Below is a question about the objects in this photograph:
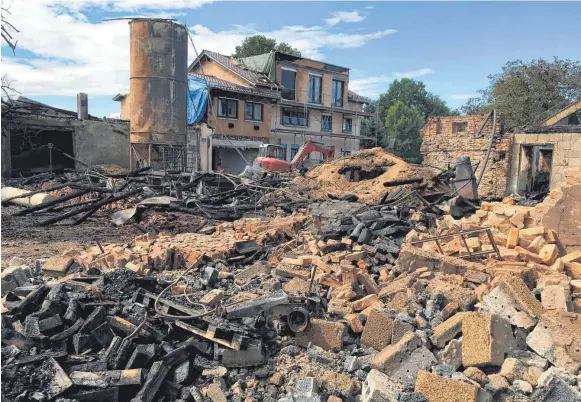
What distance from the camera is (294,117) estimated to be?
107ft

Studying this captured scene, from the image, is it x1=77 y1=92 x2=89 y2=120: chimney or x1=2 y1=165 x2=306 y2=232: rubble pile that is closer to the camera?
x1=2 y1=165 x2=306 y2=232: rubble pile

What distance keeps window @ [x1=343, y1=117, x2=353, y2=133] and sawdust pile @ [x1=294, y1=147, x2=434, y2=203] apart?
19.5 m

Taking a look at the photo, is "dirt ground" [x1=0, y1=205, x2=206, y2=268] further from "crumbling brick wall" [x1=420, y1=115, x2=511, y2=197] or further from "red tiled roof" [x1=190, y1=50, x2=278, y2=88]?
"red tiled roof" [x1=190, y1=50, x2=278, y2=88]

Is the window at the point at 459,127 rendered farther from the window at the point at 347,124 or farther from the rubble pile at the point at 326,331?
the window at the point at 347,124

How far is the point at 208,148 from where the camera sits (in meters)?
24.6

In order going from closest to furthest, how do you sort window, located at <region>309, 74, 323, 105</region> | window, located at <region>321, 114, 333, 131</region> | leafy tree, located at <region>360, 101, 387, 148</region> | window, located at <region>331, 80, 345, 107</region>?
window, located at <region>309, 74, 323, 105</region>, window, located at <region>321, 114, 333, 131</region>, window, located at <region>331, 80, 345, 107</region>, leafy tree, located at <region>360, 101, 387, 148</region>

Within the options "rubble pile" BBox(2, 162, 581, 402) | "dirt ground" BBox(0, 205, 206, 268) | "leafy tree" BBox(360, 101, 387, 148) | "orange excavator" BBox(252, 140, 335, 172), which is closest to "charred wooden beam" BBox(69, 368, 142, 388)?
"rubble pile" BBox(2, 162, 581, 402)

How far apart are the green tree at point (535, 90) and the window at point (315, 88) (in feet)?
38.5

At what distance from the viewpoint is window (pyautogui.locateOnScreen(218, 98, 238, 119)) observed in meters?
27.6

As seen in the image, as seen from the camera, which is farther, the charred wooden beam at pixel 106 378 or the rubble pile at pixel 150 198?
the rubble pile at pixel 150 198

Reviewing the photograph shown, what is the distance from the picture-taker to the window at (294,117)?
105 ft

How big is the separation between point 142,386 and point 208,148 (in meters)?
21.3

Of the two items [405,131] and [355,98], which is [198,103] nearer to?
[355,98]

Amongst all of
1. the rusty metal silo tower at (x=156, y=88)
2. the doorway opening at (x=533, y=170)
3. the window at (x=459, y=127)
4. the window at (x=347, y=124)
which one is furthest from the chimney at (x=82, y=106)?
the doorway opening at (x=533, y=170)
